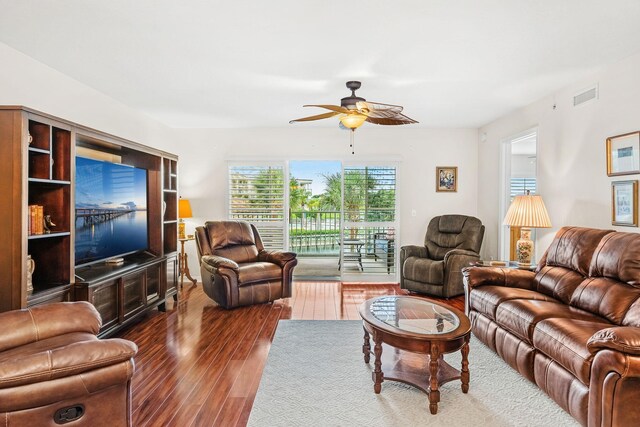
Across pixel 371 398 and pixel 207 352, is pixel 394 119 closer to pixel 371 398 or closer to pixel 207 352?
pixel 371 398

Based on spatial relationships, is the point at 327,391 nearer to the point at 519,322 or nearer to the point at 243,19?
the point at 519,322

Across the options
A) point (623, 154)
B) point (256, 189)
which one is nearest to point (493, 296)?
point (623, 154)

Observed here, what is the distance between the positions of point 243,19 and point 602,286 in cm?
322

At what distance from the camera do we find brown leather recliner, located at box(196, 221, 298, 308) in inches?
168

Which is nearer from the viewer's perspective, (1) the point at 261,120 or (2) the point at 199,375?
(2) the point at 199,375

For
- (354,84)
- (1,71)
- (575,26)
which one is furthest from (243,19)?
(575,26)

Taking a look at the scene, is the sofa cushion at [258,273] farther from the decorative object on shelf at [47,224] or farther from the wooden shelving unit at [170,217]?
the decorative object on shelf at [47,224]

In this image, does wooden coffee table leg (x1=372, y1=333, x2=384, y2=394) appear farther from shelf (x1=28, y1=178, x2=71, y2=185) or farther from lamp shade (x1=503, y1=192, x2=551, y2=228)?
shelf (x1=28, y1=178, x2=71, y2=185)

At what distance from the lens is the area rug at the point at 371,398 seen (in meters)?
2.13

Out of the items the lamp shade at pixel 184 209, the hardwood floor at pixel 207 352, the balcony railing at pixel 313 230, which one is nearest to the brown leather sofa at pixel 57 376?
the hardwood floor at pixel 207 352

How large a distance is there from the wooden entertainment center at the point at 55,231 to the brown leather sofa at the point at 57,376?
0.54 m

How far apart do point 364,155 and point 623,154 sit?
3468 millimetres

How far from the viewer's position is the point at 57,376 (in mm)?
1584

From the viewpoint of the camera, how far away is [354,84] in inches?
142
